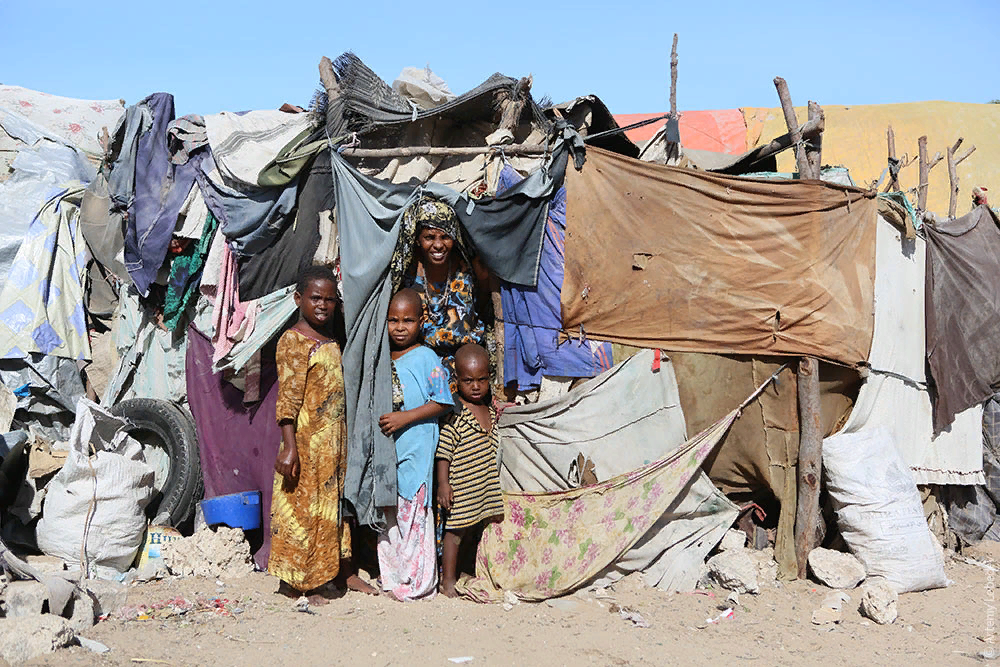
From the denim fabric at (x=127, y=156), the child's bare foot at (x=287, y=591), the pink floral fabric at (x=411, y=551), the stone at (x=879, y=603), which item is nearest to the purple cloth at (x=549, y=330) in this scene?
the pink floral fabric at (x=411, y=551)

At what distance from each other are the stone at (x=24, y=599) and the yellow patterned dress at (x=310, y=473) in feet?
3.69

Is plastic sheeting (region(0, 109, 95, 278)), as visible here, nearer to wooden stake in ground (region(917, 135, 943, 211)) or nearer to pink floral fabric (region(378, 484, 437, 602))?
pink floral fabric (region(378, 484, 437, 602))

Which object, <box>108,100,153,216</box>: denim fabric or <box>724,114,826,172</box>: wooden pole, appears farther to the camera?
<box>108,100,153,216</box>: denim fabric

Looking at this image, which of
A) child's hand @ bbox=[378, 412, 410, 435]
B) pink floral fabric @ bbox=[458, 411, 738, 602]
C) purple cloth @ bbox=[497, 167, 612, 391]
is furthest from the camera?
purple cloth @ bbox=[497, 167, 612, 391]

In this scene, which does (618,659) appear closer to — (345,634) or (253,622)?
(345,634)

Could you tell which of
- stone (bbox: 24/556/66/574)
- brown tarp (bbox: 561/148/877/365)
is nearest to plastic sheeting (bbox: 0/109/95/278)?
stone (bbox: 24/556/66/574)

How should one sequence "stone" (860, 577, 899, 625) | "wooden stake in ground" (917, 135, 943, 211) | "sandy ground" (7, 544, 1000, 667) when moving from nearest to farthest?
"sandy ground" (7, 544, 1000, 667) < "stone" (860, 577, 899, 625) < "wooden stake in ground" (917, 135, 943, 211)

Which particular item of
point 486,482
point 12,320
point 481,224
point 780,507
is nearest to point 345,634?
point 486,482

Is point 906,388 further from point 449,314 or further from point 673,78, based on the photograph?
point 449,314

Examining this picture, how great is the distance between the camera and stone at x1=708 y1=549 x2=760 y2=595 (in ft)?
16.2

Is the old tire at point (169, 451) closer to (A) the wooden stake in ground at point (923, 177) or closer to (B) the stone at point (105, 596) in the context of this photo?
(B) the stone at point (105, 596)

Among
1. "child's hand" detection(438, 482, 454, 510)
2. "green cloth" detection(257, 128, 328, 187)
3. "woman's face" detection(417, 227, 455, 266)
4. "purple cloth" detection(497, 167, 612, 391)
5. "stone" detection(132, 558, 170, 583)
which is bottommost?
"stone" detection(132, 558, 170, 583)

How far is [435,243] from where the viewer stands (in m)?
5.12

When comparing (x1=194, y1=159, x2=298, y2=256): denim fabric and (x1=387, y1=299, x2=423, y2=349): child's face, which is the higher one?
(x1=194, y1=159, x2=298, y2=256): denim fabric
